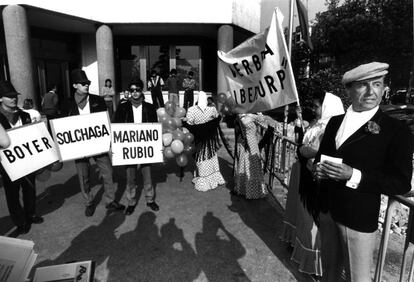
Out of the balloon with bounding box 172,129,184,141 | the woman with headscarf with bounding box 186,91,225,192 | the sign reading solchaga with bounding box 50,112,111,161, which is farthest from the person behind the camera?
the woman with headscarf with bounding box 186,91,225,192

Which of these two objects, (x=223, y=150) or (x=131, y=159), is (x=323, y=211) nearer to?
(x=131, y=159)

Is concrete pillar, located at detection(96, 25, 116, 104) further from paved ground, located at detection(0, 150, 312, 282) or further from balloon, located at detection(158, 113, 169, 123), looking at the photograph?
balloon, located at detection(158, 113, 169, 123)

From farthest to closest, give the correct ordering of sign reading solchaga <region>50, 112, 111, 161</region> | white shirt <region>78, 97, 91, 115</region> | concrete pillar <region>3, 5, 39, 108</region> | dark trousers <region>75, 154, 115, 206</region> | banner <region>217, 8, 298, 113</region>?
concrete pillar <region>3, 5, 39, 108</region>, dark trousers <region>75, 154, 115, 206</region>, white shirt <region>78, 97, 91, 115</region>, sign reading solchaga <region>50, 112, 111, 161</region>, banner <region>217, 8, 298, 113</region>

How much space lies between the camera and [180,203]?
527cm

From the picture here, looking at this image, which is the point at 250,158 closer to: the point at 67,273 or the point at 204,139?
the point at 204,139

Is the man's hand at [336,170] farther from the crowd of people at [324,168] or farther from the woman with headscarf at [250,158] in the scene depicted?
the woman with headscarf at [250,158]

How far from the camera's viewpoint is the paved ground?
10.8 ft

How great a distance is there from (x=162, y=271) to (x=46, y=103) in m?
8.13

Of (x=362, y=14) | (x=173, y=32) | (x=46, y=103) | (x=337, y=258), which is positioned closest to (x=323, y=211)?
(x=337, y=258)

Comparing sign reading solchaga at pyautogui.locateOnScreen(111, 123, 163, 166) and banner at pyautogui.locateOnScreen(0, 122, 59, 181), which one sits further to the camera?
sign reading solchaga at pyautogui.locateOnScreen(111, 123, 163, 166)

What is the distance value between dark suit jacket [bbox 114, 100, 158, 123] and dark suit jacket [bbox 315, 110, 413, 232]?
3.17 metres

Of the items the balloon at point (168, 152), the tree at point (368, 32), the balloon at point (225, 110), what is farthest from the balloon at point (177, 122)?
the tree at point (368, 32)

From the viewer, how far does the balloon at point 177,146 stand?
516 centimetres

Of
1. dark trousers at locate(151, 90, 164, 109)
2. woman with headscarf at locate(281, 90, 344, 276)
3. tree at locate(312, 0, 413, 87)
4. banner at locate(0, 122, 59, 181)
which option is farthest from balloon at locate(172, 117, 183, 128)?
tree at locate(312, 0, 413, 87)
